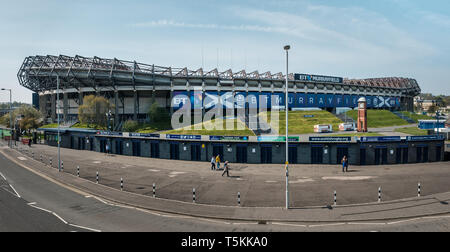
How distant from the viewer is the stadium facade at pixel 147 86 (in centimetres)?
7131

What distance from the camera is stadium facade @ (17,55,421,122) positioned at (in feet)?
234

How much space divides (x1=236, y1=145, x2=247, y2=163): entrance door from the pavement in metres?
→ 2.09

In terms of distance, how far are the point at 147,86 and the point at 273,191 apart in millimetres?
60396

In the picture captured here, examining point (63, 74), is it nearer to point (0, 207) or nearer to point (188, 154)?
point (188, 154)

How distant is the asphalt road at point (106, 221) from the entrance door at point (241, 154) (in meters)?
18.2

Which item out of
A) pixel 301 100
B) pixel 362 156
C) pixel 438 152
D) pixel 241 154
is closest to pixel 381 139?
pixel 362 156

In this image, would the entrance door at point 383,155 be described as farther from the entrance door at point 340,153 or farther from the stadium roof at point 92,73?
the stadium roof at point 92,73

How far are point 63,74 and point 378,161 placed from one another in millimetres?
78985

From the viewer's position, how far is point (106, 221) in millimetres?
14523

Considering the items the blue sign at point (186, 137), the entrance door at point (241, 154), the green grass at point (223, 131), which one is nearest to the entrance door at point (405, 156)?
the entrance door at point (241, 154)

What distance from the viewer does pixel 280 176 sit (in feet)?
84.4

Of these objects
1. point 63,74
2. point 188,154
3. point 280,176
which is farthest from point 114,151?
point 63,74

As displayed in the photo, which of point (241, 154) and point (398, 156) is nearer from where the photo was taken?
point (398, 156)

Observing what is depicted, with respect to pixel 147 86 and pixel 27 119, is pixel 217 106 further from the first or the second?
pixel 27 119
